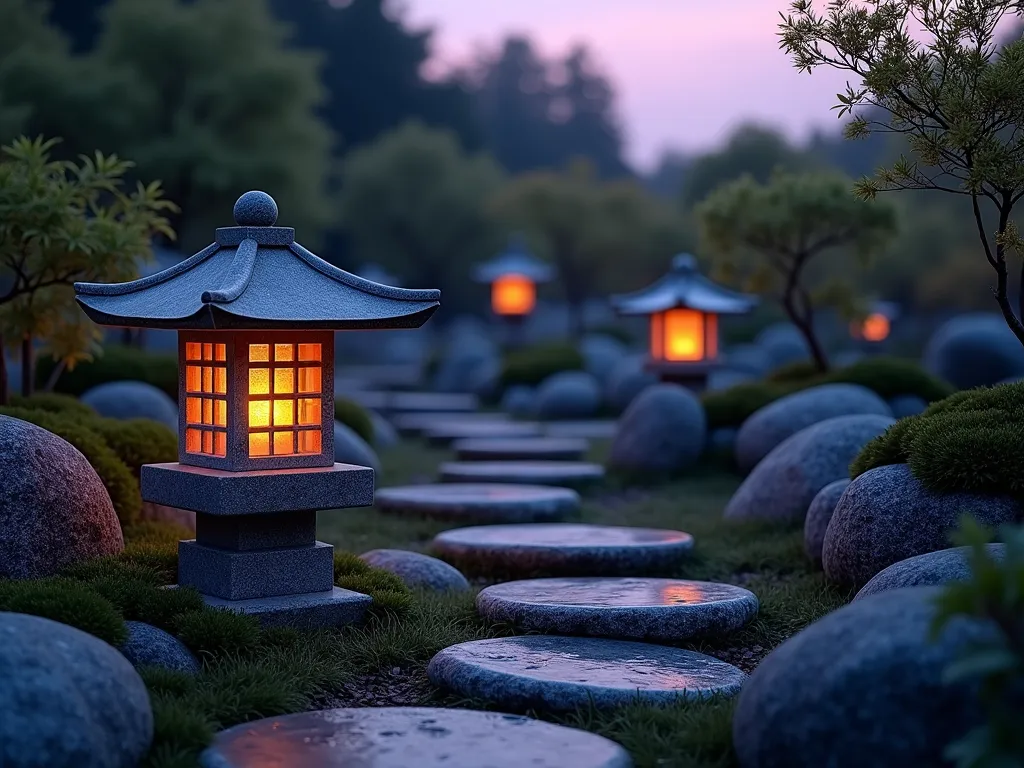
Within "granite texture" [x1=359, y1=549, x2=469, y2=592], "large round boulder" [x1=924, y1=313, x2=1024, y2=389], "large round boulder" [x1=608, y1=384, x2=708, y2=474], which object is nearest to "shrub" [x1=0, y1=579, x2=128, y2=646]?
"granite texture" [x1=359, y1=549, x2=469, y2=592]

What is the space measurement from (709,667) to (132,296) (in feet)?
12.8

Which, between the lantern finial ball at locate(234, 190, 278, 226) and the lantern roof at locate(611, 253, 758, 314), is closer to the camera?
the lantern finial ball at locate(234, 190, 278, 226)

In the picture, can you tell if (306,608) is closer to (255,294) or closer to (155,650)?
(155,650)

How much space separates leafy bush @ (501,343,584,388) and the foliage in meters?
21.0

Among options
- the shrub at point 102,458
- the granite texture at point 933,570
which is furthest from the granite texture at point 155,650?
the granite texture at point 933,570

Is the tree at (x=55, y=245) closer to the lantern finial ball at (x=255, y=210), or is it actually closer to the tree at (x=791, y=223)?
the lantern finial ball at (x=255, y=210)

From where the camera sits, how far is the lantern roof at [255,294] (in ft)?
20.0

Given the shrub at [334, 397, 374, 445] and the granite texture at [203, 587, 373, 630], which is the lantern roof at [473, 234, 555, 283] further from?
the granite texture at [203, 587, 373, 630]

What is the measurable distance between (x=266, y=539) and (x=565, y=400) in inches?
648

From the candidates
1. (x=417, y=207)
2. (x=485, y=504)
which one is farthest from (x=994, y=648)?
(x=417, y=207)

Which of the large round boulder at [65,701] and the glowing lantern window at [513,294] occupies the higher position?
the glowing lantern window at [513,294]

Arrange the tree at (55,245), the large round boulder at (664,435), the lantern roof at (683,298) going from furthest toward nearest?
1. the lantern roof at (683,298)
2. the large round boulder at (664,435)
3. the tree at (55,245)

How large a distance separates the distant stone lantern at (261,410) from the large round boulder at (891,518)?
2.97 m

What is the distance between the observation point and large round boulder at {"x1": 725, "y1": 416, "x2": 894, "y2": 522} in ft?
31.0
